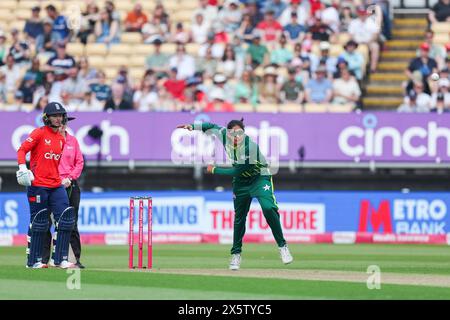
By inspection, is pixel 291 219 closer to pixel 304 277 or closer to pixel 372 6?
pixel 372 6

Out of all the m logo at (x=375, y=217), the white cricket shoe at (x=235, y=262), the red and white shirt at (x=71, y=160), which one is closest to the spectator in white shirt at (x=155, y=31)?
the m logo at (x=375, y=217)

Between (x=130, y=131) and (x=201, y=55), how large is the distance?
8.94 ft

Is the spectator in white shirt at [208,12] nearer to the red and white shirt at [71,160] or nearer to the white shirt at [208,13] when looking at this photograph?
the white shirt at [208,13]

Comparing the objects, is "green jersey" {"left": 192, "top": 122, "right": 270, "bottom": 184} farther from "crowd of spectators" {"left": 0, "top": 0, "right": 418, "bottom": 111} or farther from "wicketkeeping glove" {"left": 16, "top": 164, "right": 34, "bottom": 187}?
"crowd of spectators" {"left": 0, "top": 0, "right": 418, "bottom": 111}

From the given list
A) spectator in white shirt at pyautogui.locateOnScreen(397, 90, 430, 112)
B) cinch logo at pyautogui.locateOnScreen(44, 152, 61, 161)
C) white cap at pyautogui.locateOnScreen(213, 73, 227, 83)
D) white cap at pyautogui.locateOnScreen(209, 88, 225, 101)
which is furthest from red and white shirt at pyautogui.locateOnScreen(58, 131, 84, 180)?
spectator in white shirt at pyautogui.locateOnScreen(397, 90, 430, 112)

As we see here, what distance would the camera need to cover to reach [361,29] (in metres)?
30.0

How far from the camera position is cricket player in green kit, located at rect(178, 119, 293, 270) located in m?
17.7

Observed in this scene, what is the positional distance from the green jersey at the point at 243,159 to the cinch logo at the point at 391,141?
995cm

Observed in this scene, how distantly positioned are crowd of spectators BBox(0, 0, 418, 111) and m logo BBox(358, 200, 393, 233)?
8.12ft

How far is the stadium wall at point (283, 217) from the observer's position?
2678 cm

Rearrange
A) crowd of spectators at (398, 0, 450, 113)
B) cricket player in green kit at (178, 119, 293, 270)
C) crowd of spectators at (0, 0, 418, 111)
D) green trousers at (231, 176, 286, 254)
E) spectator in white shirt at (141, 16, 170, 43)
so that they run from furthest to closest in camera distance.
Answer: spectator in white shirt at (141, 16, 170, 43) < crowd of spectators at (0, 0, 418, 111) < crowd of spectators at (398, 0, 450, 113) < green trousers at (231, 176, 286, 254) < cricket player in green kit at (178, 119, 293, 270)

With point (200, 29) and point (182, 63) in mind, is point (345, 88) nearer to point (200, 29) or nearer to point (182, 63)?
point (182, 63)

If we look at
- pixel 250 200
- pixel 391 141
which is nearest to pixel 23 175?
pixel 250 200

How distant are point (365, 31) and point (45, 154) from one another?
1409cm
